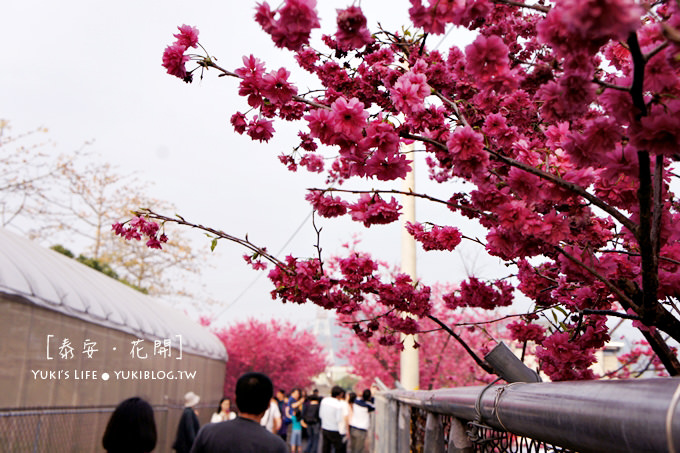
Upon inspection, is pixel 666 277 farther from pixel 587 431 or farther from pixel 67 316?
pixel 67 316

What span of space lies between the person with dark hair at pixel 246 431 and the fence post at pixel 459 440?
4.92ft

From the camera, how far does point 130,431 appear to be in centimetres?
306

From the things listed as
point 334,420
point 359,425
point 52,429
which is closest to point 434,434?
point 52,429

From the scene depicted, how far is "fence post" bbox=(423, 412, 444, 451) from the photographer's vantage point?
109 inches

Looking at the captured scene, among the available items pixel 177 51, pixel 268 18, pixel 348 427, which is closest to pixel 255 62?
pixel 177 51

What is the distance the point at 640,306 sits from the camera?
6.32 ft

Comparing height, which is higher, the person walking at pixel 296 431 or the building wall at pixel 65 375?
the building wall at pixel 65 375

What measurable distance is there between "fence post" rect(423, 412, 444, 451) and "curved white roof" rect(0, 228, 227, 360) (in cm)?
624

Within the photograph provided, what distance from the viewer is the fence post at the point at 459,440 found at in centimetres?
217

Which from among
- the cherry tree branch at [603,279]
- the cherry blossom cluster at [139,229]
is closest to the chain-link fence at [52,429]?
the cherry blossom cluster at [139,229]

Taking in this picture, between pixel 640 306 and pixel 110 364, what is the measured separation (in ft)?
36.3

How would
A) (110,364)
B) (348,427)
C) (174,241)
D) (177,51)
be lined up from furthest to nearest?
(174,241), (348,427), (110,364), (177,51)

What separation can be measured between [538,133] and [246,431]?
92.0 inches

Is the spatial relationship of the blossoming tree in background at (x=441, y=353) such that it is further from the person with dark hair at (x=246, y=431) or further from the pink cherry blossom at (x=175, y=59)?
the pink cherry blossom at (x=175, y=59)
